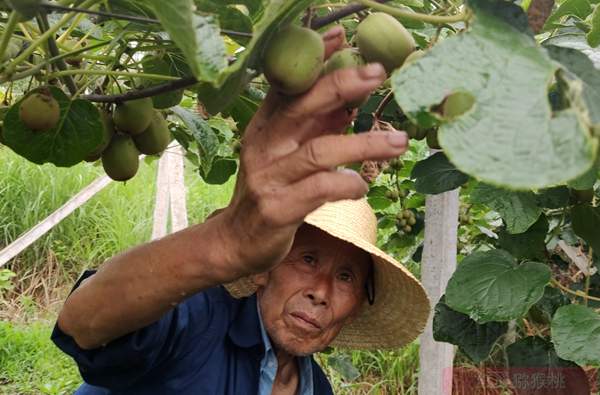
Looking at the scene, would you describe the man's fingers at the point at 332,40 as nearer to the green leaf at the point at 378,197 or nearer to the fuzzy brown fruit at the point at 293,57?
the fuzzy brown fruit at the point at 293,57

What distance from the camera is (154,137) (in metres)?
1.38

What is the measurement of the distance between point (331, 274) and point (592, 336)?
1.60 feet

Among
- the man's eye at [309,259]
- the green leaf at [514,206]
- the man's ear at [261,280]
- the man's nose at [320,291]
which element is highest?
the green leaf at [514,206]

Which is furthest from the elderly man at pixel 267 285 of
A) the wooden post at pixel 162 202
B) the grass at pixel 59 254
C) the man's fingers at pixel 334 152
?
the wooden post at pixel 162 202

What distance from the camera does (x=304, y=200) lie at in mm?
815

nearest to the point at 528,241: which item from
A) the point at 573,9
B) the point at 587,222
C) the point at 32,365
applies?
the point at 587,222

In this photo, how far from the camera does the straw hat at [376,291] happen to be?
1.52m

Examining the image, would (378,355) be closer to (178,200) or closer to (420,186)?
(178,200)

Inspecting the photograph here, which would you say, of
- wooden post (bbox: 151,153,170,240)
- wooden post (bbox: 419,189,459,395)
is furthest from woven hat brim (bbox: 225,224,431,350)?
wooden post (bbox: 151,153,170,240)

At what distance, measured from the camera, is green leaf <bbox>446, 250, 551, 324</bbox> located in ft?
4.51

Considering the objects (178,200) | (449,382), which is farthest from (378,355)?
(449,382)

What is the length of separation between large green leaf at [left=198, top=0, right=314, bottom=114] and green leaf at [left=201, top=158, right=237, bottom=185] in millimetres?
1120

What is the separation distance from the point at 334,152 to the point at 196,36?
22 centimetres

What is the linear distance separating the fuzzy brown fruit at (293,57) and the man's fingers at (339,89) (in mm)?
16
